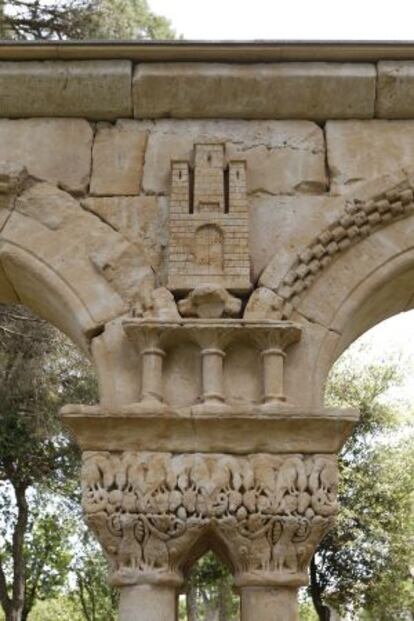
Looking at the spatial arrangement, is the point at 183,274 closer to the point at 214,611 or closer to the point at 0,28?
the point at 0,28

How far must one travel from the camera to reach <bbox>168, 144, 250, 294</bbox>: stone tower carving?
443 cm

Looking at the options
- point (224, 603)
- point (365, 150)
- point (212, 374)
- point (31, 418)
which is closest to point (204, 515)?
point (212, 374)

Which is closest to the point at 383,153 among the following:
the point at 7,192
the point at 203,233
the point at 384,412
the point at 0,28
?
the point at 203,233

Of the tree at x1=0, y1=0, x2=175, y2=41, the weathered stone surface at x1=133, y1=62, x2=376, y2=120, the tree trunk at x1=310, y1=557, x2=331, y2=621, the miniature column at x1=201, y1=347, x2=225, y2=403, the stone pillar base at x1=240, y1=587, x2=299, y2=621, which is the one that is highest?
the tree at x1=0, y1=0, x2=175, y2=41

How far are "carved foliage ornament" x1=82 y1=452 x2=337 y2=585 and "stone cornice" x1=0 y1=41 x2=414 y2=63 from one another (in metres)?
2.26

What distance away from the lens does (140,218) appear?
15.3 feet

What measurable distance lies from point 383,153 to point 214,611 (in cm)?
3006

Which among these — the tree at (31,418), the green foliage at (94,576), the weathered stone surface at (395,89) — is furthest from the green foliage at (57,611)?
the weathered stone surface at (395,89)

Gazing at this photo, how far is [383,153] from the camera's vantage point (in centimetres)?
480

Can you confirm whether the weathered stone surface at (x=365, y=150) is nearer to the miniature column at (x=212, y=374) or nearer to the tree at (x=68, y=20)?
the miniature column at (x=212, y=374)

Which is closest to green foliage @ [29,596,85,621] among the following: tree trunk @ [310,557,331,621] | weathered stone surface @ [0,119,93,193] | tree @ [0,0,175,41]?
tree trunk @ [310,557,331,621]

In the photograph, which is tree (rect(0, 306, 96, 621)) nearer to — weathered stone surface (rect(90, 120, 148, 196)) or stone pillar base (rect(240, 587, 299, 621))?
weathered stone surface (rect(90, 120, 148, 196))

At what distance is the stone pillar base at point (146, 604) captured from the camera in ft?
12.5

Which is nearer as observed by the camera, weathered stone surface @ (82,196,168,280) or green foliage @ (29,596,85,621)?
weathered stone surface @ (82,196,168,280)
